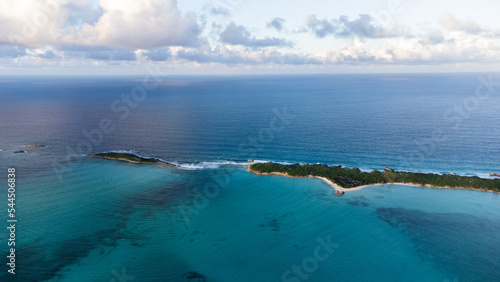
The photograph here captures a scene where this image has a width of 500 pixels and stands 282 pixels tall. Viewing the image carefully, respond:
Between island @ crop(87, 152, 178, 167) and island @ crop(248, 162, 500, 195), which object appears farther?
island @ crop(87, 152, 178, 167)

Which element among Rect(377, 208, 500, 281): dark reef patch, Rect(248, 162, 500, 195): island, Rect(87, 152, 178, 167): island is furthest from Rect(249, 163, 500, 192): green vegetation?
Rect(87, 152, 178, 167): island

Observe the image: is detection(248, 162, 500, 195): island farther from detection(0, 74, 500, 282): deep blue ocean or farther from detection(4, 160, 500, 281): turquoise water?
detection(0, 74, 500, 282): deep blue ocean

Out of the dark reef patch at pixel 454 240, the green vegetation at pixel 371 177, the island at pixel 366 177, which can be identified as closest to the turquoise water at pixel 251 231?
the dark reef patch at pixel 454 240

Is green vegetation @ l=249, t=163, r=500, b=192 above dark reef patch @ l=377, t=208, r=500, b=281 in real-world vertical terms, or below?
above

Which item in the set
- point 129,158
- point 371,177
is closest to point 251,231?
point 371,177

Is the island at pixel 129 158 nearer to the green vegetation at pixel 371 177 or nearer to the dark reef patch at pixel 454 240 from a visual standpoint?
the green vegetation at pixel 371 177

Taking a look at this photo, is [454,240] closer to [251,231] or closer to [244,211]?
[251,231]

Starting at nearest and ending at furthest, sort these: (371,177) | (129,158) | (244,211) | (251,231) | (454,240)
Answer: (454,240)
(251,231)
(244,211)
(371,177)
(129,158)

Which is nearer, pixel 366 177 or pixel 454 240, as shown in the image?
pixel 454 240

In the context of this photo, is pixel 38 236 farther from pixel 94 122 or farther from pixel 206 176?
pixel 94 122
